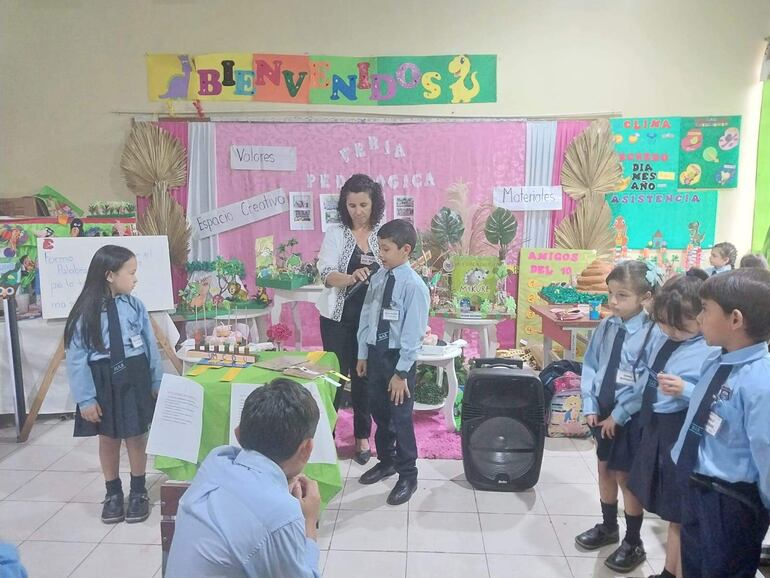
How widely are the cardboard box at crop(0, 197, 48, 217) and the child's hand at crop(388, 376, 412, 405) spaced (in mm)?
3809

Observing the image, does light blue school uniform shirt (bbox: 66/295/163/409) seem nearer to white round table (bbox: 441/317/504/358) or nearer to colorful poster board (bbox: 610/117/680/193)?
white round table (bbox: 441/317/504/358)

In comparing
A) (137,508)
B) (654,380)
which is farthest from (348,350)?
(654,380)

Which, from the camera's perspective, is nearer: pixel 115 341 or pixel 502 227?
→ pixel 115 341

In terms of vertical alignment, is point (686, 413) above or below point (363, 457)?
above

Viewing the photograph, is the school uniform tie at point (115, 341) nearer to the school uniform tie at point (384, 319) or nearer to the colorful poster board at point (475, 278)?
the school uniform tie at point (384, 319)

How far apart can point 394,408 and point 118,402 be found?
1247 mm

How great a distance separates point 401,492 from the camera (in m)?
2.78

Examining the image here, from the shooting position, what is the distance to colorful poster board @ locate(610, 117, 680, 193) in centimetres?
504

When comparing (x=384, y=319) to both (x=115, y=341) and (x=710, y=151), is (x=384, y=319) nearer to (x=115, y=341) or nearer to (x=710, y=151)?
(x=115, y=341)

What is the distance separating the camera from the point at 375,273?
2881mm

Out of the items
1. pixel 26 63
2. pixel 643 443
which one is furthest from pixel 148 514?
pixel 26 63

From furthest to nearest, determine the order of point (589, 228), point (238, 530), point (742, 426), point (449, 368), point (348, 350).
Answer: point (589, 228) → point (449, 368) → point (348, 350) → point (742, 426) → point (238, 530)

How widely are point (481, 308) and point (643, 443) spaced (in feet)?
6.55

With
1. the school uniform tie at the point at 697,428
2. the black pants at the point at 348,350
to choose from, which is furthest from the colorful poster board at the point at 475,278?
the school uniform tie at the point at 697,428
